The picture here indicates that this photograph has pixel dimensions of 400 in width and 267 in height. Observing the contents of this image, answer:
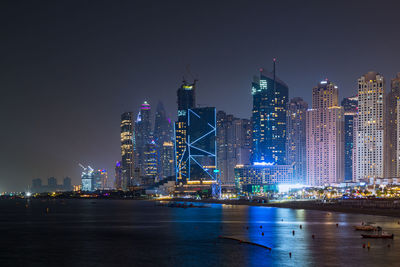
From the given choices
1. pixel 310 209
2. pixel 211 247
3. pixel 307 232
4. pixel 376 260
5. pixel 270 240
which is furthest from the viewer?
pixel 310 209

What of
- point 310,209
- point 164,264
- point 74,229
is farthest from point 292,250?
point 310,209

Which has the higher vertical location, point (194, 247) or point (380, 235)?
point (380, 235)

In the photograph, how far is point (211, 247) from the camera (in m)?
78.5

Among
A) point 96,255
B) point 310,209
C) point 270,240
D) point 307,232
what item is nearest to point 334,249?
point 270,240

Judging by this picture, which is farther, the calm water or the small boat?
the small boat

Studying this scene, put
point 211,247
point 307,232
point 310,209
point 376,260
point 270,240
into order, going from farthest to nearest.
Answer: point 310,209
point 307,232
point 270,240
point 211,247
point 376,260

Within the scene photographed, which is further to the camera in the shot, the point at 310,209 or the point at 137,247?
the point at 310,209

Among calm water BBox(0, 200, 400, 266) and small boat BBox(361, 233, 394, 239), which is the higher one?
small boat BBox(361, 233, 394, 239)

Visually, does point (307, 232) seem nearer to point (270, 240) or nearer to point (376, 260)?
point (270, 240)

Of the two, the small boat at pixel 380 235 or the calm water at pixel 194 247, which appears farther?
the small boat at pixel 380 235

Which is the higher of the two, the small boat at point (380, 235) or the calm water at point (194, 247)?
the small boat at point (380, 235)

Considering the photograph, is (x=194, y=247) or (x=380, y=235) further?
(x=380, y=235)

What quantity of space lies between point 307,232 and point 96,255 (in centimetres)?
4136

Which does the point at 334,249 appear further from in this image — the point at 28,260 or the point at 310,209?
the point at 310,209
